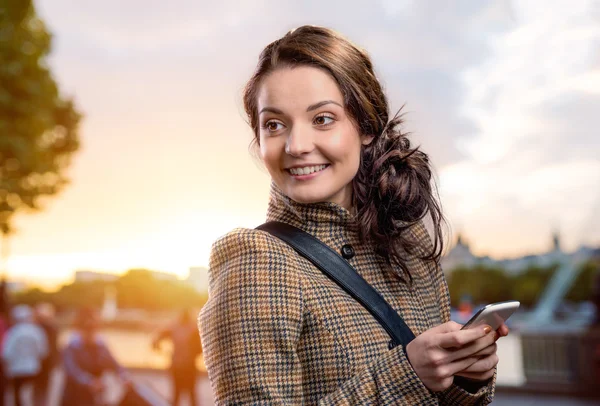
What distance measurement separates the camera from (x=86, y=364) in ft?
20.0

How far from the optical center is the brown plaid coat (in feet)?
3.64

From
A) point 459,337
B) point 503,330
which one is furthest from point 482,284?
point 459,337

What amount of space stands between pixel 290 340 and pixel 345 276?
210 millimetres

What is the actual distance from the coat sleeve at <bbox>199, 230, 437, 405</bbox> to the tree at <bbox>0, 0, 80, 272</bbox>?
32.1 ft

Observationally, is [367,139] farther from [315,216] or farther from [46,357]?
[46,357]

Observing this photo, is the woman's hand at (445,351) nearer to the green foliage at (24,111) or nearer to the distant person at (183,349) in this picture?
the distant person at (183,349)

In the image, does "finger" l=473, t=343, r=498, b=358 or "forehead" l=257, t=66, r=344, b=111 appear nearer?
"finger" l=473, t=343, r=498, b=358

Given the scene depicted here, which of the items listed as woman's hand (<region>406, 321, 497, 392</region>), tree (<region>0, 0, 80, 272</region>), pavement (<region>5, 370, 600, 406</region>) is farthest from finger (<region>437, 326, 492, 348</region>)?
tree (<region>0, 0, 80, 272</region>)

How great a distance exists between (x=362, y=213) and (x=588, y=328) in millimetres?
6972

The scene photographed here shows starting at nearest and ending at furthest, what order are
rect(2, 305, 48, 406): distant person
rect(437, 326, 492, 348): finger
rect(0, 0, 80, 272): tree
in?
rect(437, 326, 492, 348): finger
rect(2, 305, 48, 406): distant person
rect(0, 0, 80, 272): tree

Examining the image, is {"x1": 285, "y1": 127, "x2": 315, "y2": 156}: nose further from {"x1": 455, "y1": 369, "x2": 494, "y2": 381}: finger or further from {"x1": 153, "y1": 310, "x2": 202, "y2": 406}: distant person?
{"x1": 153, "y1": 310, "x2": 202, "y2": 406}: distant person

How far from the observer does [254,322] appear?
3.69ft

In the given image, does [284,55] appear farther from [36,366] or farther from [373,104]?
[36,366]

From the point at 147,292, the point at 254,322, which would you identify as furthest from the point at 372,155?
the point at 147,292
